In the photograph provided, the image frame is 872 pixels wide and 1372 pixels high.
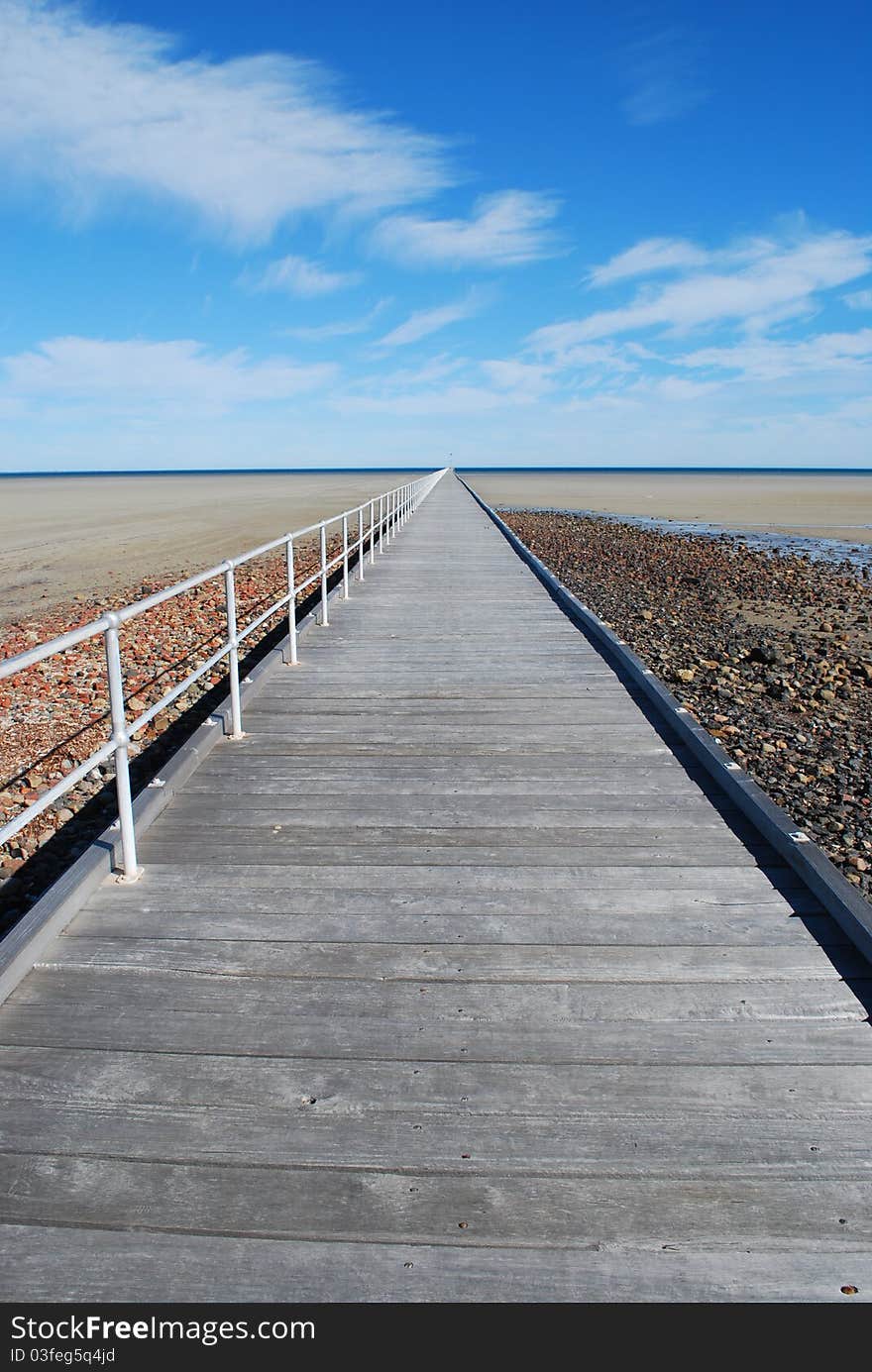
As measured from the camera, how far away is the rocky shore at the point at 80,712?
5383 millimetres

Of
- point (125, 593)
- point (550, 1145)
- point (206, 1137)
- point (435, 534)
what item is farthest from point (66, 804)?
point (435, 534)

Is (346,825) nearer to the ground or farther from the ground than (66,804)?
farther from the ground

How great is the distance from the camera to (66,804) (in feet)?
19.6

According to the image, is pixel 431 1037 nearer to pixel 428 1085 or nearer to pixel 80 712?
pixel 428 1085

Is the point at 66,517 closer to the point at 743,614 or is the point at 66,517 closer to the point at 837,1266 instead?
the point at 743,614

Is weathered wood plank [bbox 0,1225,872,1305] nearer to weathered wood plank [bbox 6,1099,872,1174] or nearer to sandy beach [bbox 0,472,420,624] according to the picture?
weathered wood plank [bbox 6,1099,872,1174]

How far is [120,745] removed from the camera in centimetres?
318

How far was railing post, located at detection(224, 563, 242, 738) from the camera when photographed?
4.75 meters

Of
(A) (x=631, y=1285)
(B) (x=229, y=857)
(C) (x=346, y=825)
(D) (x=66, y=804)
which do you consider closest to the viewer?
(A) (x=631, y=1285)

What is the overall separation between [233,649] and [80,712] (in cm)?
373

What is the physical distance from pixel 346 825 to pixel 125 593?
12.7 meters

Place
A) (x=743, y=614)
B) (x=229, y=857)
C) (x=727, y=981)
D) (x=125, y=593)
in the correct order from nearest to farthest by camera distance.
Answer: (x=727, y=981) < (x=229, y=857) < (x=743, y=614) < (x=125, y=593)

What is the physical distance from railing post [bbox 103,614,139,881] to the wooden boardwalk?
11cm

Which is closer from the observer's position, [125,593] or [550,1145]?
[550,1145]
